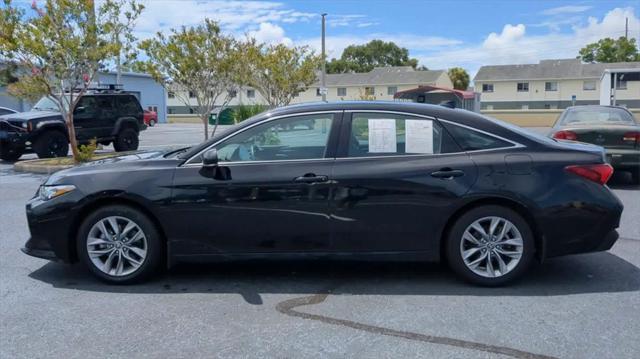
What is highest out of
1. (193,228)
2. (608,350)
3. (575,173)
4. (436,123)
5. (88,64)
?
(88,64)

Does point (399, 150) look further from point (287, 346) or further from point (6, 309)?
point (6, 309)

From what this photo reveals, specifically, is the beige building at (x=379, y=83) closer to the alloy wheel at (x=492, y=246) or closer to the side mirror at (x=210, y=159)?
the side mirror at (x=210, y=159)

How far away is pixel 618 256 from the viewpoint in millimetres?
5844

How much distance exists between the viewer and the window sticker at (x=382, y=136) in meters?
4.99

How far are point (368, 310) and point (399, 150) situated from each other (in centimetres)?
142

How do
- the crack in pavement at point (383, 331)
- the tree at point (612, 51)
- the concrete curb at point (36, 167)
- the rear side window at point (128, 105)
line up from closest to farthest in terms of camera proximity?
the crack in pavement at point (383, 331) < the concrete curb at point (36, 167) < the rear side window at point (128, 105) < the tree at point (612, 51)

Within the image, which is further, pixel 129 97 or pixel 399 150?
pixel 129 97

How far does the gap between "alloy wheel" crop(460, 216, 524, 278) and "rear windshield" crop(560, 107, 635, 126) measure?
660cm

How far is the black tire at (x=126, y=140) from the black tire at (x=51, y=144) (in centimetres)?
180

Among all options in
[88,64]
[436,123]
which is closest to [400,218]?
[436,123]

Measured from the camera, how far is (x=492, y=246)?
4.88 metres

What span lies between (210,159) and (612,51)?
8096 centimetres

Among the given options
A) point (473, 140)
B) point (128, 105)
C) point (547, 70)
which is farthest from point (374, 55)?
point (473, 140)

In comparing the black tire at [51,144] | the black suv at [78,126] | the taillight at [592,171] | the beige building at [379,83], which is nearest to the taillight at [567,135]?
the taillight at [592,171]
